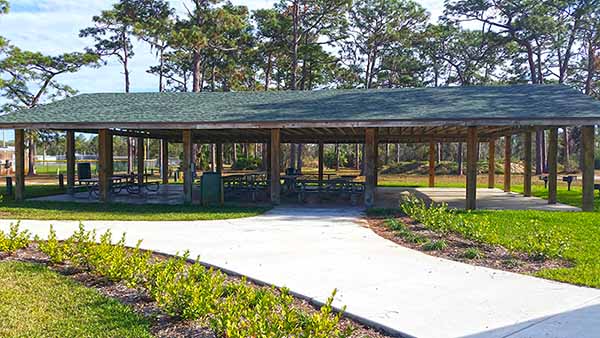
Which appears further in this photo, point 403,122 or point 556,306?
point 403,122

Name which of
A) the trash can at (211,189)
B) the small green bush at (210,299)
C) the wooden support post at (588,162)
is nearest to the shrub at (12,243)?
the small green bush at (210,299)

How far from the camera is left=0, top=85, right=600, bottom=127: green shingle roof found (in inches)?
454

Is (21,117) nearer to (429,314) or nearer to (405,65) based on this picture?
(429,314)

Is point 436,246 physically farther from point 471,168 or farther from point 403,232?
point 471,168

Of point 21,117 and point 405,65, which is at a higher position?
point 405,65

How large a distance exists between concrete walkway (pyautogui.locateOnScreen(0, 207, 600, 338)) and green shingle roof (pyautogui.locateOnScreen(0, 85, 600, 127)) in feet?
13.6

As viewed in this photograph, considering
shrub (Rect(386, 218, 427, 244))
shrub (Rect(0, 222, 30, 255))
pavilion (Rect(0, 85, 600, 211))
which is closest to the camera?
shrub (Rect(0, 222, 30, 255))

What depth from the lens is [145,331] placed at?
12.5 feet

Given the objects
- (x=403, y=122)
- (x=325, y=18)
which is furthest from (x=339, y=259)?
(x=325, y=18)

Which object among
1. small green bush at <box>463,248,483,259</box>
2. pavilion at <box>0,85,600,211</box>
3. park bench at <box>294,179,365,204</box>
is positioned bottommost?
small green bush at <box>463,248,483,259</box>

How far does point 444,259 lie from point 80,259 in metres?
4.91

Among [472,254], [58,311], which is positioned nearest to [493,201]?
[472,254]

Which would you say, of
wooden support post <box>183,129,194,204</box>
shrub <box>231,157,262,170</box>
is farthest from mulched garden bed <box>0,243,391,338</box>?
shrub <box>231,157,262,170</box>

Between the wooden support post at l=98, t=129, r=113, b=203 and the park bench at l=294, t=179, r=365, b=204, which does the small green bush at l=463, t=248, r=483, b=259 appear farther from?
the wooden support post at l=98, t=129, r=113, b=203
